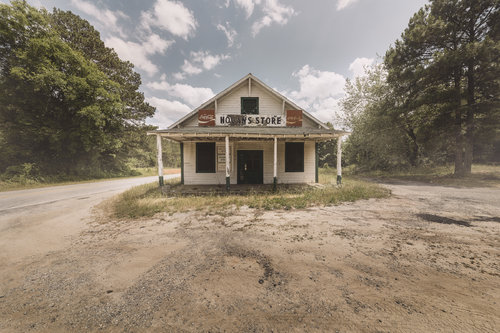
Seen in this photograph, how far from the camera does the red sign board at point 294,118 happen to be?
10.5 metres

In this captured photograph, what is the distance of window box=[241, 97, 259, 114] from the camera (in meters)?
10.8

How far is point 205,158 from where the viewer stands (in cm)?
1025

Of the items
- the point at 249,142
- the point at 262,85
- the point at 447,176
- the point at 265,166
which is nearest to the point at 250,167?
the point at 265,166

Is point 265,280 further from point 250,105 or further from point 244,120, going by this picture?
point 250,105

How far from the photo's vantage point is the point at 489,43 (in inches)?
432

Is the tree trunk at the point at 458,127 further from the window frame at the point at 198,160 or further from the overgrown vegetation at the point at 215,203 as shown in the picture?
the window frame at the point at 198,160

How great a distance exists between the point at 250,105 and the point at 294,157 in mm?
4492

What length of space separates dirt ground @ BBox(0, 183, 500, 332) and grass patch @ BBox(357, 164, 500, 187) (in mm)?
9580

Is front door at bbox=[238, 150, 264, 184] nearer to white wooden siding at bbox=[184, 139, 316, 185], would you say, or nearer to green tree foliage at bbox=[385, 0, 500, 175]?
white wooden siding at bbox=[184, 139, 316, 185]

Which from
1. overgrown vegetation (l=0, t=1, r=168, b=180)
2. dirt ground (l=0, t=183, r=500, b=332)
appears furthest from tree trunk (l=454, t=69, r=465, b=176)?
overgrown vegetation (l=0, t=1, r=168, b=180)

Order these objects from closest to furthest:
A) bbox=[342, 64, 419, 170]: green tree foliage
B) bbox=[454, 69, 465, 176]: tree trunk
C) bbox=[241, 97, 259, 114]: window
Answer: bbox=[241, 97, 259, 114]: window < bbox=[454, 69, 465, 176]: tree trunk < bbox=[342, 64, 419, 170]: green tree foliage

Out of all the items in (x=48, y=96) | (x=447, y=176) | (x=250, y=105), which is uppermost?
(x=48, y=96)

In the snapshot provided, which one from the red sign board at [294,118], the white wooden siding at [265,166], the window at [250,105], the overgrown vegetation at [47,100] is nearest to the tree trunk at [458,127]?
the white wooden siding at [265,166]

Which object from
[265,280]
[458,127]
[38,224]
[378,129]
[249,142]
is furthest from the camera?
[378,129]
